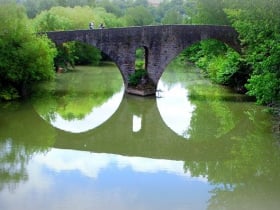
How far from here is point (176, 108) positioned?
24484mm

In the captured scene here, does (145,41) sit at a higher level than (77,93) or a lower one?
higher

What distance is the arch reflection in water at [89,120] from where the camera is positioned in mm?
20266

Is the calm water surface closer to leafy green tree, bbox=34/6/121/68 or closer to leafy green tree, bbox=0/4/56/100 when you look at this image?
leafy green tree, bbox=0/4/56/100

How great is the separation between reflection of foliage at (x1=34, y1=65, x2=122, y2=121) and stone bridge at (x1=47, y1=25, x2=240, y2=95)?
246 centimetres

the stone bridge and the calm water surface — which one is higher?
the stone bridge

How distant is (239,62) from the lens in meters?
28.4

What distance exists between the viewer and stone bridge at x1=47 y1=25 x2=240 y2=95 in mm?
25984

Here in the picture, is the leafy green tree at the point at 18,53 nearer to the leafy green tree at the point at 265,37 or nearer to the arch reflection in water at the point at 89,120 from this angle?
the arch reflection in water at the point at 89,120

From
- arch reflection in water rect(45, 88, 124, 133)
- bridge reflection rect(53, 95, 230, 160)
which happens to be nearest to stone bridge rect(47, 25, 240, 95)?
arch reflection in water rect(45, 88, 124, 133)

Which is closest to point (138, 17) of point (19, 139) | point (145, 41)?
point (145, 41)

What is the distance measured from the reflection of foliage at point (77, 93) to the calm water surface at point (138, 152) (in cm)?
8

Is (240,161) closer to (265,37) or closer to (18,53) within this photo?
(265,37)

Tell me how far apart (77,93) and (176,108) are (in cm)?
631

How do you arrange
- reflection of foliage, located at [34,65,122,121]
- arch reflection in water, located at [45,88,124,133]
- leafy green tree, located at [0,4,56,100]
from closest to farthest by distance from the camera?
1. arch reflection in water, located at [45,88,124,133]
2. leafy green tree, located at [0,4,56,100]
3. reflection of foliage, located at [34,65,122,121]
